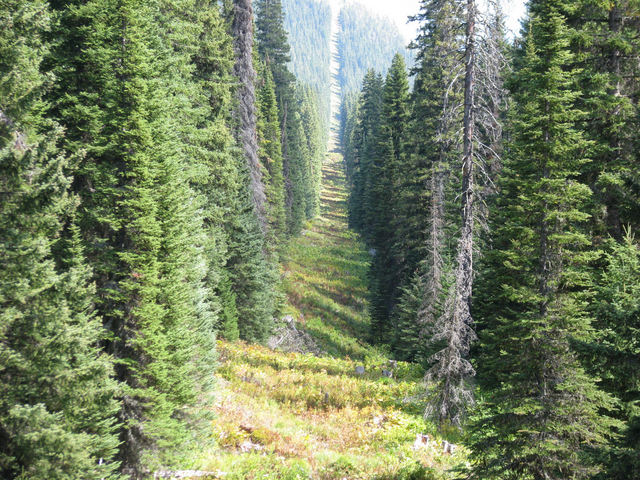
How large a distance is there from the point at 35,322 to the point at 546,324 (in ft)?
26.3

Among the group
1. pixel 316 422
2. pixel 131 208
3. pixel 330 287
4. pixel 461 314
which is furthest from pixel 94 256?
pixel 330 287

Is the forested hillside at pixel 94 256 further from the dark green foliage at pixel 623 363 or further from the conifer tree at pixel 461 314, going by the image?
the dark green foliage at pixel 623 363

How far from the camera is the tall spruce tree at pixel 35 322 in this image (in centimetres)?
464

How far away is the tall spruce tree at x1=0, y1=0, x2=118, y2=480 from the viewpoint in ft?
15.2

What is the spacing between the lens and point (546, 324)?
6.80m

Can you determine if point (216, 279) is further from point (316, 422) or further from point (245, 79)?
point (245, 79)

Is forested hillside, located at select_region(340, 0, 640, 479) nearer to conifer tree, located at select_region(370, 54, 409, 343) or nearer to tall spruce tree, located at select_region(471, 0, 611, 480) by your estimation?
tall spruce tree, located at select_region(471, 0, 611, 480)

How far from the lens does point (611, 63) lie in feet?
38.0

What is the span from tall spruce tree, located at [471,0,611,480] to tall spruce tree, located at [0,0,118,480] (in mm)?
6564

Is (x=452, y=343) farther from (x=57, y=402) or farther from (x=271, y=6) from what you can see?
(x=271, y=6)

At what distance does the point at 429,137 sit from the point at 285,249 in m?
21.8

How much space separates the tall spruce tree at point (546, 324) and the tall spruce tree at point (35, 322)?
6564 mm

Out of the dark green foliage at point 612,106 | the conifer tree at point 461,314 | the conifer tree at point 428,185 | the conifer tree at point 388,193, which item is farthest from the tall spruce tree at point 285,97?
the dark green foliage at point 612,106

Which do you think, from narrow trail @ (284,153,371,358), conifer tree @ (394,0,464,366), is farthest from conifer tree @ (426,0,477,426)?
narrow trail @ (284,153,371,358)
